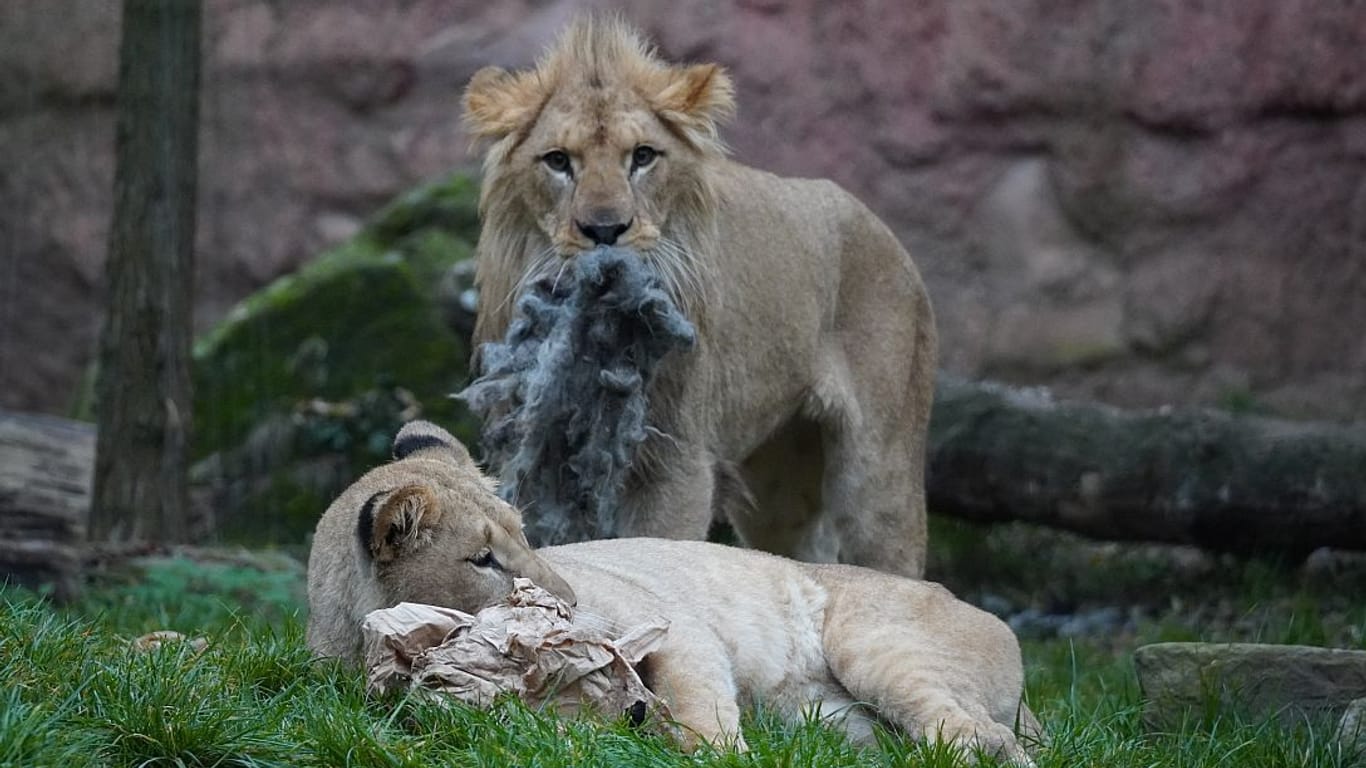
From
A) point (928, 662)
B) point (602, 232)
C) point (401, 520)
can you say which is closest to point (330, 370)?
point (602, 232)

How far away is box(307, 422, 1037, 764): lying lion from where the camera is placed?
4.54 meters

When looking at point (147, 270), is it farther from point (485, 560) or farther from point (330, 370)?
point (485, 560)

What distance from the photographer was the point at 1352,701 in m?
5.05

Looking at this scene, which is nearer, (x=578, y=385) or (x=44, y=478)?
(x=578, y=385)

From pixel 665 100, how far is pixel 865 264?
1402mm

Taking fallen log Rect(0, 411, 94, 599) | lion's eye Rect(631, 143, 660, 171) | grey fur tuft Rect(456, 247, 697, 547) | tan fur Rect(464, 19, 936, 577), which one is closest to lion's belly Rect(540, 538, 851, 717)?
grey fur tuft Rect(456, 247, 697, 547)

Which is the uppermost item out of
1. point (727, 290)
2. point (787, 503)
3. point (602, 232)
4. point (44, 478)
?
point (602, 232)

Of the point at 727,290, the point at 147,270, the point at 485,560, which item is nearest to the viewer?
the point at 485,560

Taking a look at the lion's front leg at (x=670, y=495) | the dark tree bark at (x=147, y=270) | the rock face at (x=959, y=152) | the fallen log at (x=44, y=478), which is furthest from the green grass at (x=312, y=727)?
the rock face at (x=959, y=152)

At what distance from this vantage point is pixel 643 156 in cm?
618

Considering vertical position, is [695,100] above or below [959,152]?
above

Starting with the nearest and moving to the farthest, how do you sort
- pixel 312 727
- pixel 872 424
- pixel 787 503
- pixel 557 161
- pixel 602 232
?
pixel 312 727 < pixel 602 232 < pixel 557 161 < pixel 872 424 < pixel 787 503

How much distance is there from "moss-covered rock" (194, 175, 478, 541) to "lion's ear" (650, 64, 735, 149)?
3.91 m

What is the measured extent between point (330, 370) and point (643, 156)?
4.95 m
